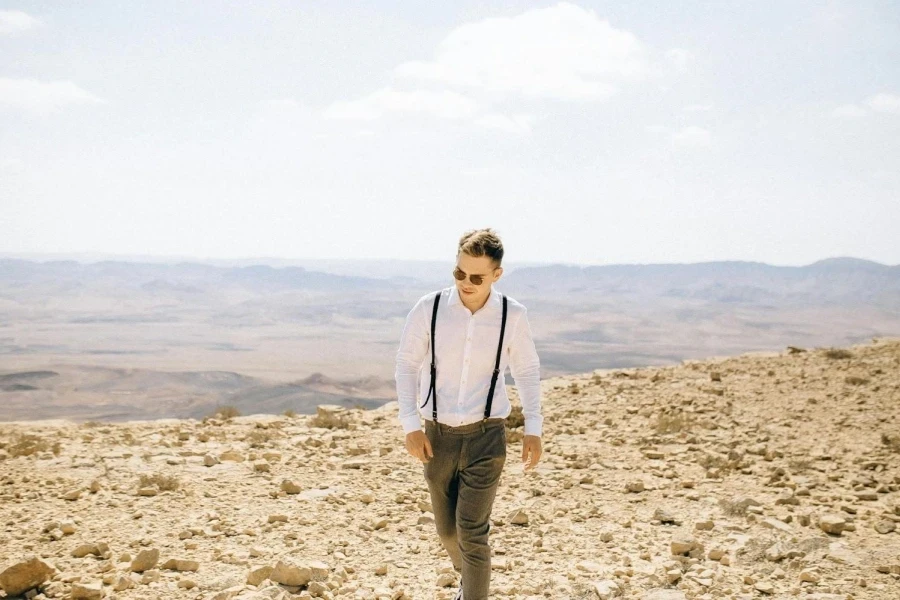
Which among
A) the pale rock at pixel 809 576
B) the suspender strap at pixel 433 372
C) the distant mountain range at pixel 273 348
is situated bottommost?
the distant mountain range at pixel 273 348

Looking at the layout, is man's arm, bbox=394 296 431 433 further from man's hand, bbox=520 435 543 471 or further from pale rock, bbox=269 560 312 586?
pale rock, bbox=269 560 312 586

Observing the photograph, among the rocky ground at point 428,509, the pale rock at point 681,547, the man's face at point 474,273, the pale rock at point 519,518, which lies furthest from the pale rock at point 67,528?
the pale rock at point 681,547

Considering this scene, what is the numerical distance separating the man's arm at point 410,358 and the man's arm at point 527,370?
0.43 m

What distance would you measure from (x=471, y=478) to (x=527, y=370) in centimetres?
57

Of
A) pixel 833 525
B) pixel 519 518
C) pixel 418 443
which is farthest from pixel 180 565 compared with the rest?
pixel 833 525

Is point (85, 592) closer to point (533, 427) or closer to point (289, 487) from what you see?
point (289, 487)

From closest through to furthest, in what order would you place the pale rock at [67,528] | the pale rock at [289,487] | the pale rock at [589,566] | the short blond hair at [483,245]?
1. the short blond hair at [483,245]
2. the pale rock at [589,566]
3. the pale rock at [67,528]
4. the pale rock at [289,487]

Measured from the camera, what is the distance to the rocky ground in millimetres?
3932

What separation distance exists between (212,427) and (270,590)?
18.0 feet

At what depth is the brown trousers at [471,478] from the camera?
304 cm

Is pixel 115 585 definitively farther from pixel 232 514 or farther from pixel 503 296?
pixel 503 296

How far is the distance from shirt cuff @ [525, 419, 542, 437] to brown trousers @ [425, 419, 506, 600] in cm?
17

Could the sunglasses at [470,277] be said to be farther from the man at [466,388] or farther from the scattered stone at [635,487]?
the scattered stone at [635,487]

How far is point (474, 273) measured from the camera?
2.96 m
